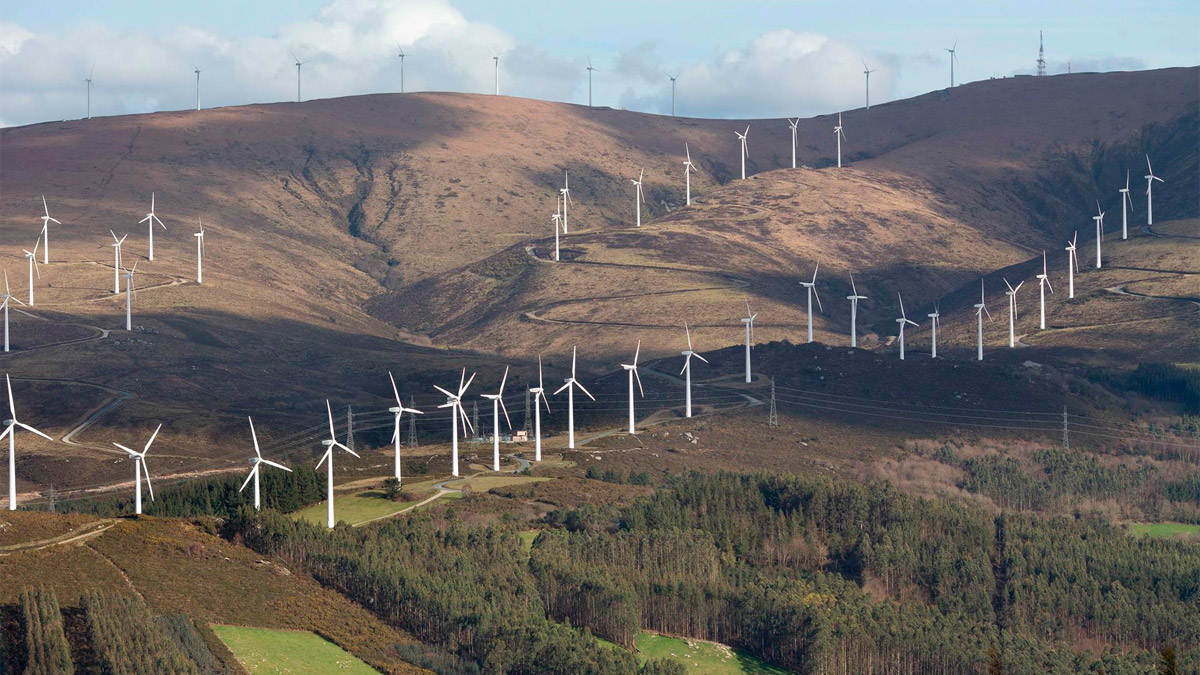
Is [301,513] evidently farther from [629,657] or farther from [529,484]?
[629,657]

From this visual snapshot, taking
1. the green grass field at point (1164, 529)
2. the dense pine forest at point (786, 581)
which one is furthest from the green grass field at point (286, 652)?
the green grass field at point (1164, 529)

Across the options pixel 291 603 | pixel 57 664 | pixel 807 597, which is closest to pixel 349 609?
pixel 291 603

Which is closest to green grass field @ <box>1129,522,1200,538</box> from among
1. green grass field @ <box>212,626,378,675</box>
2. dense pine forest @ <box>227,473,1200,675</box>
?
dense pine forest @ <box>227,473,1200,675</box>

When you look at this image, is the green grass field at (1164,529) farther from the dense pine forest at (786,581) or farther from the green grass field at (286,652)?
the green grass field at (286,652)

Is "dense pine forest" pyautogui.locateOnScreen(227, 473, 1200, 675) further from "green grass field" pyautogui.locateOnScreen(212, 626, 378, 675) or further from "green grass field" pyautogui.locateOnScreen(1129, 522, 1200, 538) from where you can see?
"green grass field" pyautogui.locateOnScreen(212, 626, 378, 675)

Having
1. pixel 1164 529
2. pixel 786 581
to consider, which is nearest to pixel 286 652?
pixel 786 581

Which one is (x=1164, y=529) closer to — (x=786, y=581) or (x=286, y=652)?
(x=786, y=581)

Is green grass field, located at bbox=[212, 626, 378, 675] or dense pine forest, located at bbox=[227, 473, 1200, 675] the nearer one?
green grass field, located at bbox=[212, 626, 378, 675]

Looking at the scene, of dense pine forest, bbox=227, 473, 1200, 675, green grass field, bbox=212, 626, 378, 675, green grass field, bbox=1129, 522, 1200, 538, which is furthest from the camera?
green grass field, bbox=1129, 522, 1200, 538
